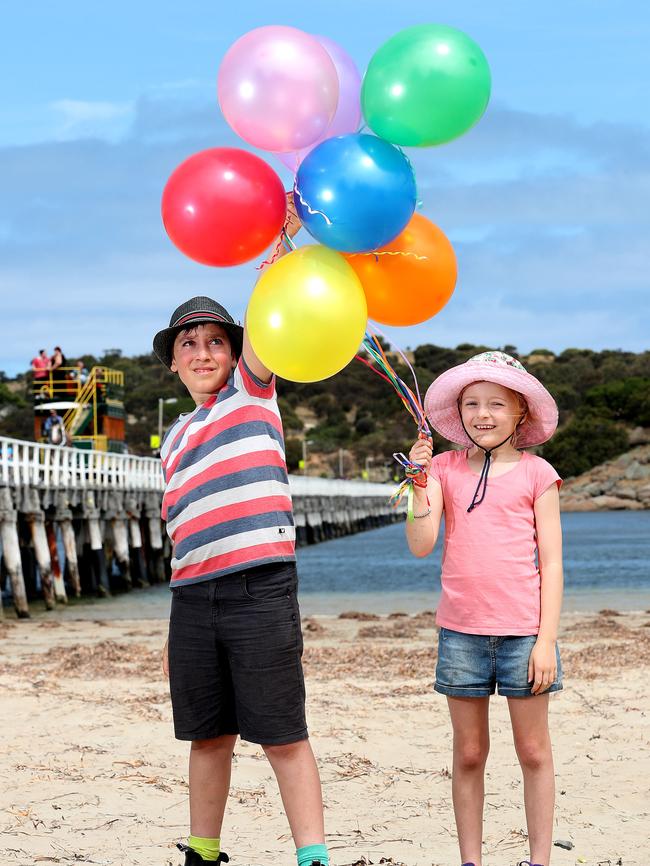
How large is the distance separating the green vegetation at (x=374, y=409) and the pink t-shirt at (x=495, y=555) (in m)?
94.6

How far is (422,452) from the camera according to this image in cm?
362

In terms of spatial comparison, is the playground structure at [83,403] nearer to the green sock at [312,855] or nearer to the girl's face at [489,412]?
the girl's face at [489,412]

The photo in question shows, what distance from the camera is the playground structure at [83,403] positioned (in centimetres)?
3319

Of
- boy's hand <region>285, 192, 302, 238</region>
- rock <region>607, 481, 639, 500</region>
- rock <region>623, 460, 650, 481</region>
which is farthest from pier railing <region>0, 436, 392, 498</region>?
rock <region>623, 460, 650, 481</region>

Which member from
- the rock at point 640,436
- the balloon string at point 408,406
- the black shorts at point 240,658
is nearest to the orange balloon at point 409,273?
the balloon string at point 408,406

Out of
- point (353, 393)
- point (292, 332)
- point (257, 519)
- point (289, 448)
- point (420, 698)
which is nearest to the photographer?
point (292, 332)

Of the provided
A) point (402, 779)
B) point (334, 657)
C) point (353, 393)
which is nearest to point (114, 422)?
point (334, 657)

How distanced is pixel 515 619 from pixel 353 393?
430ft

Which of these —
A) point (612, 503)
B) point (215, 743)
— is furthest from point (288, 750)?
point (612, 503)

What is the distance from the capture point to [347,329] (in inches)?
136

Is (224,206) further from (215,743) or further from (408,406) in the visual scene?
(215,743)

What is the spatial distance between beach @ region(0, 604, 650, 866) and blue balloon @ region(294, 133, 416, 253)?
219 centimetres

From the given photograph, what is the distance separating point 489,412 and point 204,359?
99cm

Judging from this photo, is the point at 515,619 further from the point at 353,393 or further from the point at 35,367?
the point at 353,393
